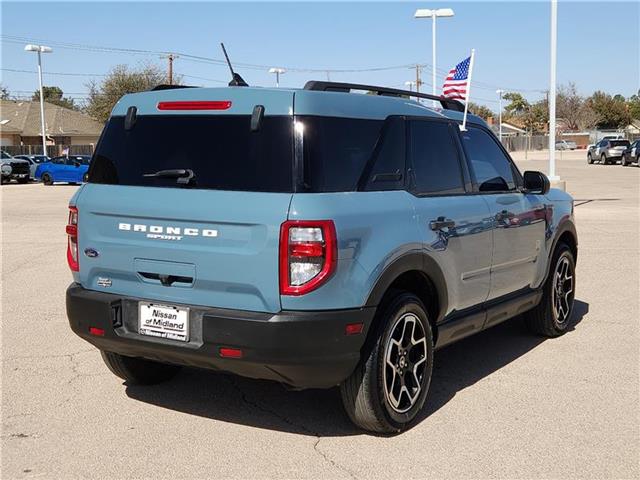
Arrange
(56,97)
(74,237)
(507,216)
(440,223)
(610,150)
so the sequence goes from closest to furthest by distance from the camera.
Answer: (74,237)
(440,223)
(507,216)
(610,150)
(56,97)

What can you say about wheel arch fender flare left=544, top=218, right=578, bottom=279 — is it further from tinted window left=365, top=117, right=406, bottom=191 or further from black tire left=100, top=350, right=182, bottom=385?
black tire left=100, top=350, right=182, bottom=385

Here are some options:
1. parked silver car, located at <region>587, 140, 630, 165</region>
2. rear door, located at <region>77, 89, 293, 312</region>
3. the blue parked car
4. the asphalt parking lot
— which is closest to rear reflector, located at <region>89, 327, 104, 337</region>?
rear door, located at <region>77, 89, 293, 312</region>

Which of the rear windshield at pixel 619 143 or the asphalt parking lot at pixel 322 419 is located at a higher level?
the rear windshield at pixel 619 143

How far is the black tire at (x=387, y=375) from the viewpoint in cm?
430

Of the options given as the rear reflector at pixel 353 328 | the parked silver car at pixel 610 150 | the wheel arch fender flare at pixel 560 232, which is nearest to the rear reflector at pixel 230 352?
the rear reflector at pixel 353 328

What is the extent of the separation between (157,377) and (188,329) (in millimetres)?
1472

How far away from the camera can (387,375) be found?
4461 millimetres

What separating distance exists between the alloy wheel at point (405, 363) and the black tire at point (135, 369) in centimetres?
180

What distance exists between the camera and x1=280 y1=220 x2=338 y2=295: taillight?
3877mm

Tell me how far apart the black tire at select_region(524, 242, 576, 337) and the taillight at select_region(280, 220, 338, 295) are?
11.0 feet

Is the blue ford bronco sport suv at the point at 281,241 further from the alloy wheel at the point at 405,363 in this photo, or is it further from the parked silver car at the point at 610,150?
the parked silver car at the point at 610,150

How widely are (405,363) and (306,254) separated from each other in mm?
1141

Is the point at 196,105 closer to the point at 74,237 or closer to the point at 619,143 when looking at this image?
the point at 74,237

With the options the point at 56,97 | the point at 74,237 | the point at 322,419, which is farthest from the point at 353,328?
the point at 56,97
